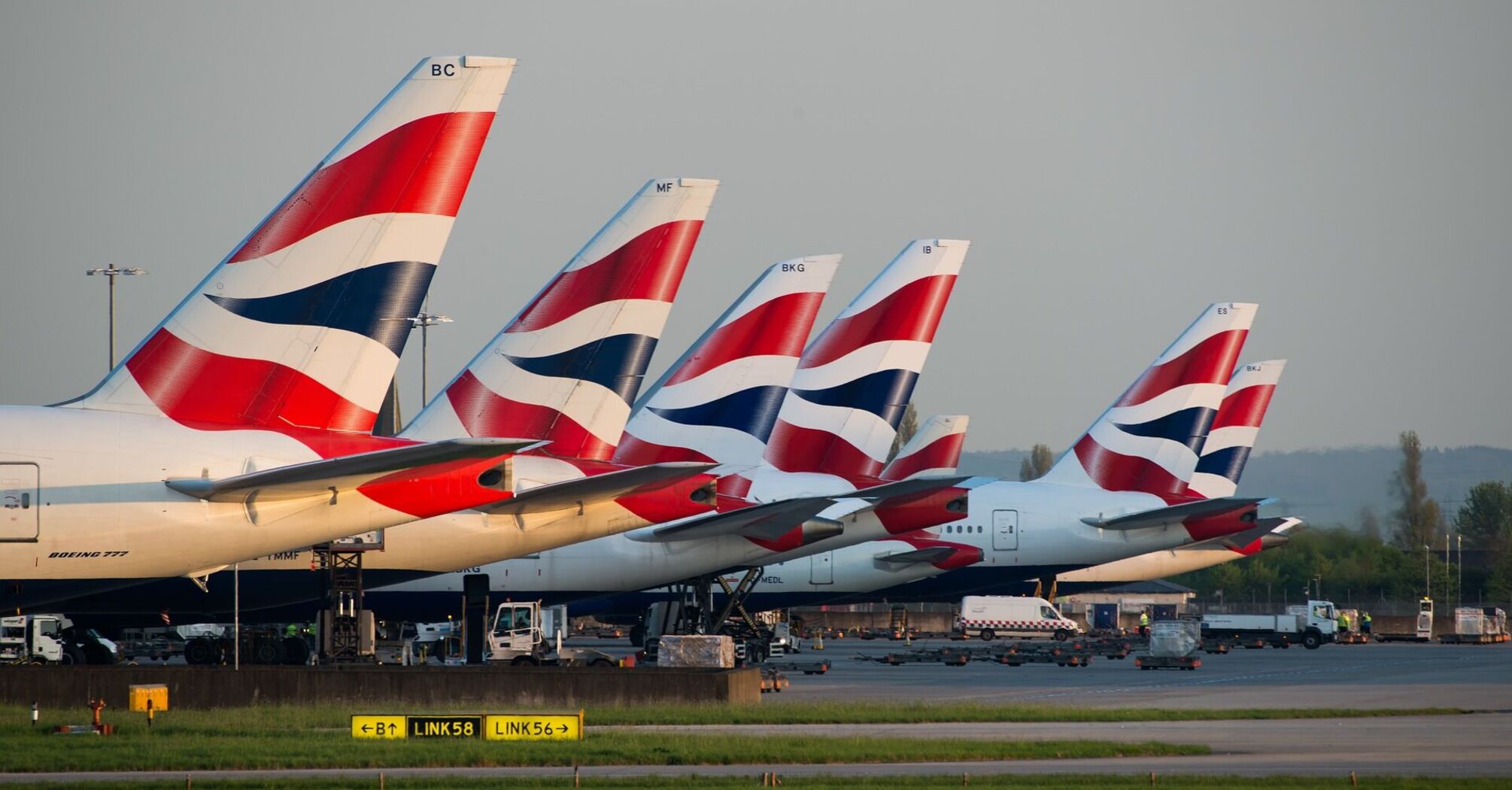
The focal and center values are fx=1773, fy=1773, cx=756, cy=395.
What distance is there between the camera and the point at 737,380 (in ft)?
152

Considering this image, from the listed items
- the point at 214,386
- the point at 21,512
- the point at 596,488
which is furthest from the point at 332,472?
the point at 596,488

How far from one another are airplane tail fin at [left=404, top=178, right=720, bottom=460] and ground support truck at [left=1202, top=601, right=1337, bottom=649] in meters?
50.0

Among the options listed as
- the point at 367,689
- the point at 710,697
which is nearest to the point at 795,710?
the point at 710,697

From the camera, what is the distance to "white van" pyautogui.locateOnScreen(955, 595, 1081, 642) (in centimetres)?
7719

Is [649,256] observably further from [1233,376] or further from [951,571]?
[1233,376]

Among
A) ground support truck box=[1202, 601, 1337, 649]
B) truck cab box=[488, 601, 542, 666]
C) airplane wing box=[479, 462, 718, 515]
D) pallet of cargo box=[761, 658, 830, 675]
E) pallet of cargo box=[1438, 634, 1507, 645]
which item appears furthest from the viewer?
pallet of cargo box=[1438, 634, 1507, 645]

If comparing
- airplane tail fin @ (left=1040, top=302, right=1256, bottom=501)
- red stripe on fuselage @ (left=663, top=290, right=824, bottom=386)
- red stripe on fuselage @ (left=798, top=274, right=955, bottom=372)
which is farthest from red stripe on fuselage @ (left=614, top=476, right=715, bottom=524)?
airplane tail fin @ (left=1040, top=302, right=1256, bottom=501)

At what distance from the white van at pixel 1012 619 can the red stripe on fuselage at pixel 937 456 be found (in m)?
14.5

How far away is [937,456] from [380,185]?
39763 millimetres

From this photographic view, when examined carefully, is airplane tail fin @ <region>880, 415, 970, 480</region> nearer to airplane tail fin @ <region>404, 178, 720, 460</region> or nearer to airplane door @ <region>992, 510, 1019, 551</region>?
airplane door @ <region>992, 510, 1019, 551</region>

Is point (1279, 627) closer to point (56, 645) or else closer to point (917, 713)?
point (917, 713)

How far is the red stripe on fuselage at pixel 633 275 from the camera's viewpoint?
38.5 meters

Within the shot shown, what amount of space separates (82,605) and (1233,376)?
55.8 metres

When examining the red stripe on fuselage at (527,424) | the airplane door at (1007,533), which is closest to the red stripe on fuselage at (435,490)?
the red stripe on fuselage at (527,424)
